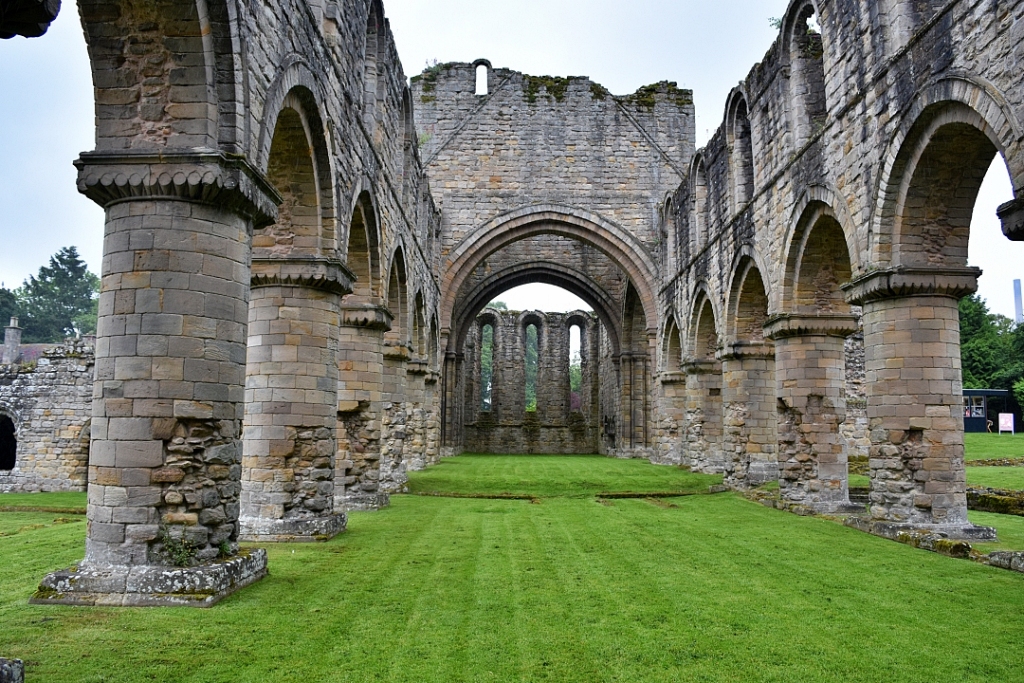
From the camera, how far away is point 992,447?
23625 millimetres

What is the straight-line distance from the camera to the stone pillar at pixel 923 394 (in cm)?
863

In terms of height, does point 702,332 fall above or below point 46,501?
above

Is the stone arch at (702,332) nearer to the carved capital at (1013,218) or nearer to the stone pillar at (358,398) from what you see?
the stone pillar at (358,398)

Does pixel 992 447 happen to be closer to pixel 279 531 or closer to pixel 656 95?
pixel 656 95

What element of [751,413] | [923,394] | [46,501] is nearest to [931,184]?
[923,394]

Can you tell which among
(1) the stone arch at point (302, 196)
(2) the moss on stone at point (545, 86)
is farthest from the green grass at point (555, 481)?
(2) the moss on stone at point (545, 86)

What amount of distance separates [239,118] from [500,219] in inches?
771

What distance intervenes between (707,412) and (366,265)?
1069cm

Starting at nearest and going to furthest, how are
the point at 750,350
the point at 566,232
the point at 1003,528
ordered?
the point at 1003,528, the point at 750,350, the point at 566,232

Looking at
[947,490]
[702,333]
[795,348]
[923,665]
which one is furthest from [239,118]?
[702,333]

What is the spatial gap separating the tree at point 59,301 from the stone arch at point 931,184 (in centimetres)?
4838

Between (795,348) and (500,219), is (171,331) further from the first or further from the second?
(500,219)

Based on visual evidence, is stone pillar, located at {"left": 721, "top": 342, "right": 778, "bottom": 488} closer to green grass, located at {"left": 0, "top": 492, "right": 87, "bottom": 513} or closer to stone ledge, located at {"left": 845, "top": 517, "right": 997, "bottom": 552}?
stone ledge, located at {"left": 845, "top": 517, "right": 997, "bottom": 552}

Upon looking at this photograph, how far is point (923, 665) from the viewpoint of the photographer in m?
4.51
